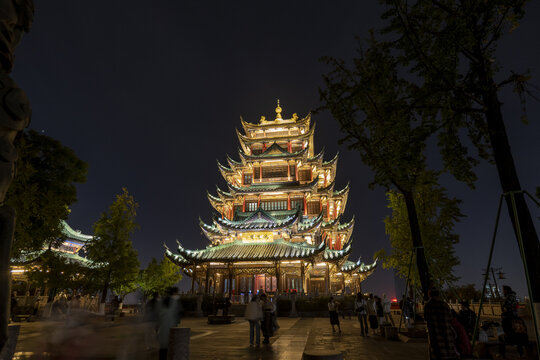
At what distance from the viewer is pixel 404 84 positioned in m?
8.74

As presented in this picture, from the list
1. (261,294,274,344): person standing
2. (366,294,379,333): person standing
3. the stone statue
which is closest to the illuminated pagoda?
(366,294,379,333): person standing

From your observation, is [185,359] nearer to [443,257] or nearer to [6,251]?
[6,251]

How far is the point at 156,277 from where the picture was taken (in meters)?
41.8

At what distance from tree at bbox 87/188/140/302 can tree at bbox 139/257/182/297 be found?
700 inches

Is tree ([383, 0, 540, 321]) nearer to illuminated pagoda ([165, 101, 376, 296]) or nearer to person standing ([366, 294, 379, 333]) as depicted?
person standing ([366, 294, 379, 333])

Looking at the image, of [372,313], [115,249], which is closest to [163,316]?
[372,313]

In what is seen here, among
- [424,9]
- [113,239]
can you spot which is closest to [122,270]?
[113,239]

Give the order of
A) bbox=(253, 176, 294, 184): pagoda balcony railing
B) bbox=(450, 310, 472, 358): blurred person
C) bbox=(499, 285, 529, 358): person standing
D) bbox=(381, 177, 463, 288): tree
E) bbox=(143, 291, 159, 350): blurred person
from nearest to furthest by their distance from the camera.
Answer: bbox=(450, 310, 472, 358): blurred person → bbox=(499, 285, 529, 358): person standing → bbox=(143, 291, 159, 350): blurred person → bbox=(381, 177, 463, 288): tree → bbox=(253, 176, 294, 184): pagoda balcony railing

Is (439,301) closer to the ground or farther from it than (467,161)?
closer to the ground

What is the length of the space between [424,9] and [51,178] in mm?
16321

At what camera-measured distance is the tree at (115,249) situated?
22.6m

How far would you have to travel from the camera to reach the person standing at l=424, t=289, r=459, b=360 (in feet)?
17.3

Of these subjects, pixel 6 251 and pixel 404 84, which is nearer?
pixel 6 251

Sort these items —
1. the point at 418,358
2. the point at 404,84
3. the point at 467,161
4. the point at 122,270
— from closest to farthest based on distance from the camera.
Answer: the point at 418,358 < the point at 467,161 < the point at 404,84 < the point at 122,270
